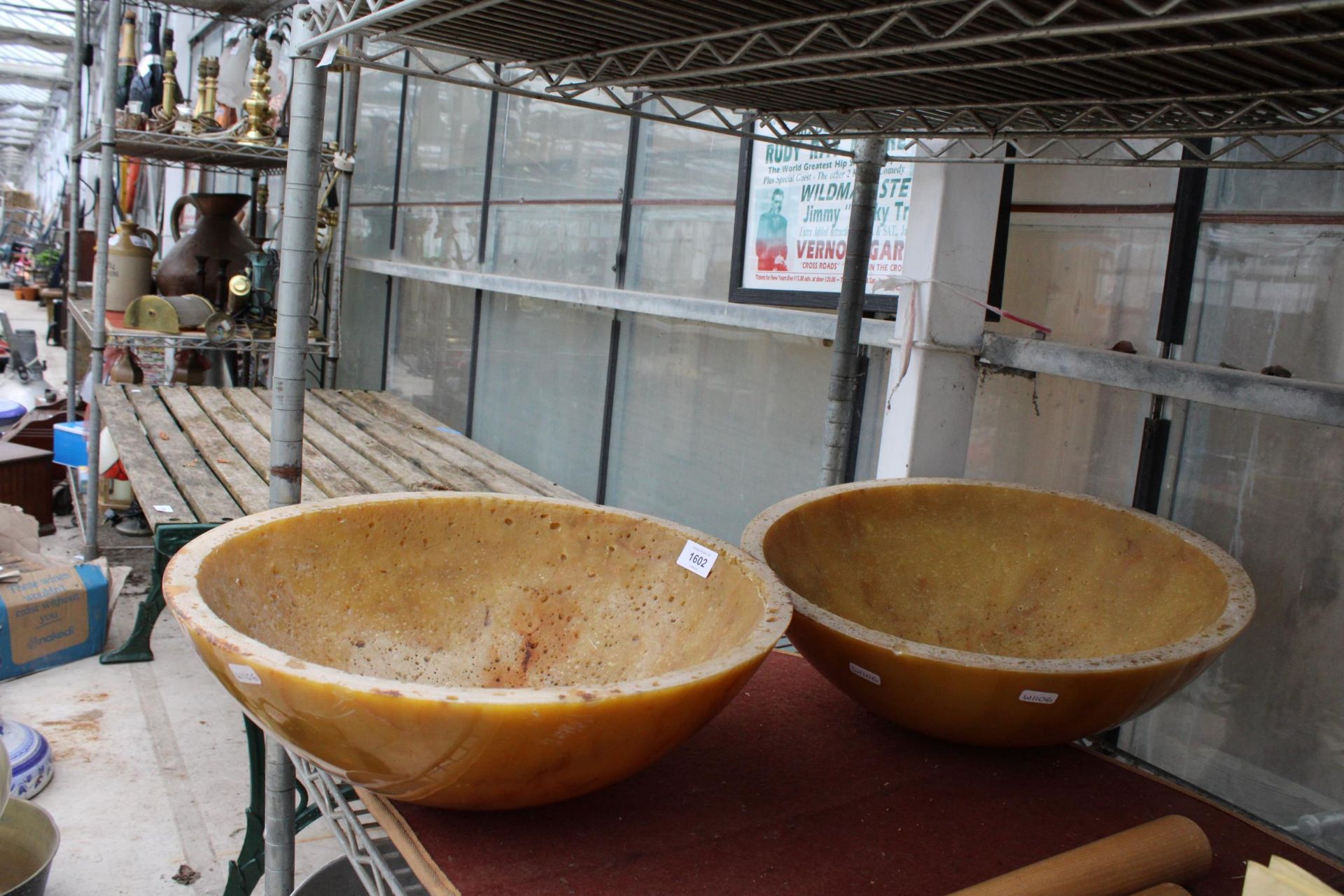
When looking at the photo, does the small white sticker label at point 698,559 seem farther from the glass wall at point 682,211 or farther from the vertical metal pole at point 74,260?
the vertical metal pole at point 74,260

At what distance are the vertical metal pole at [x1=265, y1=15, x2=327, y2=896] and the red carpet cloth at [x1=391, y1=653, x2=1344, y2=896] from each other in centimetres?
74

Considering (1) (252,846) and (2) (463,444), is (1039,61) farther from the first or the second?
(2) (463,444)

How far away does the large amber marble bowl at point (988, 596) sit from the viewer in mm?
1388

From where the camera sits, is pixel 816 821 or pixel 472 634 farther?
pixel 472 634

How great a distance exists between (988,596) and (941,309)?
3.16 ft

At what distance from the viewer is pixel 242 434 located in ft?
14.6

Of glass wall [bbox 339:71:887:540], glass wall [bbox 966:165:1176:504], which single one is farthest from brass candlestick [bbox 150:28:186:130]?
glass wall [bbox 966:165:1176:504]

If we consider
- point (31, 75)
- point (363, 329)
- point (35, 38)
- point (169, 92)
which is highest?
point (31, 75)

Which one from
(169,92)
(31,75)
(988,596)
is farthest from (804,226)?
(31,75)

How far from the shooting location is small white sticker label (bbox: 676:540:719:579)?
1607mm

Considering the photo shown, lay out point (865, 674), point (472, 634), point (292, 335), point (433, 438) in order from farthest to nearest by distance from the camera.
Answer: point (433, 438)
point (292, 335)
point (472, 634)
point (865, 674)

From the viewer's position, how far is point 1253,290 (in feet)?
7.72

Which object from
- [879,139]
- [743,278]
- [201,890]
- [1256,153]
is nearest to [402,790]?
[879,139]

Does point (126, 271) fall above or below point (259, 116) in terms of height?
below
